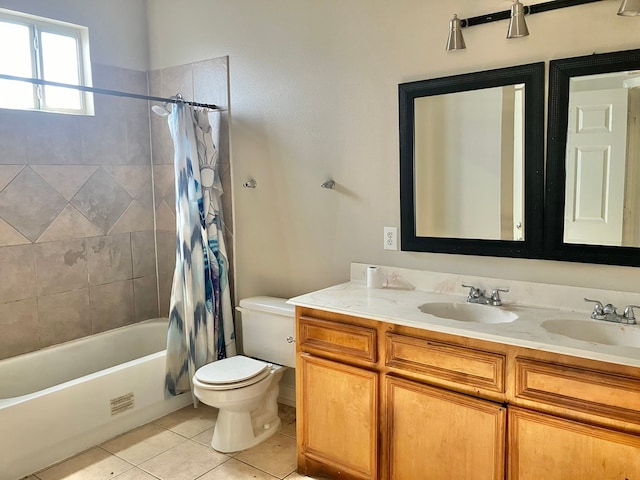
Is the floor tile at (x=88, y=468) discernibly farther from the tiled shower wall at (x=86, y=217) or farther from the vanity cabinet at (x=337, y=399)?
the vanity cabinet at (x=337, y=399)

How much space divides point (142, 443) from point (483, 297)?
Result: 201cm

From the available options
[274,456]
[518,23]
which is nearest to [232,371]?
[274,456]

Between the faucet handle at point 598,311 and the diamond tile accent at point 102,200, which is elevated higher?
the diamond tile accent at point 102,200

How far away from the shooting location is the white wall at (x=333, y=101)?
7.43 feet

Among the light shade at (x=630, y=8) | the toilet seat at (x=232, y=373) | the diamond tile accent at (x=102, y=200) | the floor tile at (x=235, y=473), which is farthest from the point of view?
the diamond tile accent at (x=102, y=200)

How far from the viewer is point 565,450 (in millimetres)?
1772

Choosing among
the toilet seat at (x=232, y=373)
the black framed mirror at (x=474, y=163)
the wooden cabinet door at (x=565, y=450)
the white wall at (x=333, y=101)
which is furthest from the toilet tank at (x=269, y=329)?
the wooden cabinet door at (x=565, y=450)

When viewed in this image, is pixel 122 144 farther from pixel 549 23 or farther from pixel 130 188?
pixel 549 23

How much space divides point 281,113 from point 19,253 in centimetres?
178

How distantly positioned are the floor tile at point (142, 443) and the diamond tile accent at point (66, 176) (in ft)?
5.03

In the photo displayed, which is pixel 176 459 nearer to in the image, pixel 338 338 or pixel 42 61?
pixel 338 338

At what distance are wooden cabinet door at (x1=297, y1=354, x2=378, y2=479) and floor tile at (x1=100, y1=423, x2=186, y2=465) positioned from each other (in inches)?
32.7

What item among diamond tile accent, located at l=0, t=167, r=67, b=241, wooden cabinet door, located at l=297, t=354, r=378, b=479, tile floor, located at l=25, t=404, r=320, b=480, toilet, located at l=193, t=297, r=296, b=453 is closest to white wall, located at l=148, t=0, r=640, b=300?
toilet, located at l=193, t=297, r=296, b=453

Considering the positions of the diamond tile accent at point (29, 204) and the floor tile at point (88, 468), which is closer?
the floor tile at point (88, 468)
